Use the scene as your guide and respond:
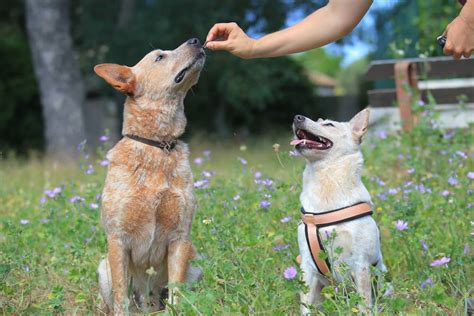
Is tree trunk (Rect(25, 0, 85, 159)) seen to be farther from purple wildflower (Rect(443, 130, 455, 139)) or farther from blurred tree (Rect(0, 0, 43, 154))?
purple wildflower (Rect(443, 130, 455, 139))

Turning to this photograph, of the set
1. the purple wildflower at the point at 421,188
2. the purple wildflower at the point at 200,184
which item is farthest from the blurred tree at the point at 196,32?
the purple wildflower at the point at 421,188

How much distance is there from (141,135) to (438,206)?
7.34 feet

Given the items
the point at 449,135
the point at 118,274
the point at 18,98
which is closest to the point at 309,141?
the point at 118,274

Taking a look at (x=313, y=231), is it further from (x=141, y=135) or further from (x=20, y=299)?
(x=20, y=299)

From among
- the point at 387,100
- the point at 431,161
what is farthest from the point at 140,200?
the point at 387,100

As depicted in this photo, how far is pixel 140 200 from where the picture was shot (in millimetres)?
4020

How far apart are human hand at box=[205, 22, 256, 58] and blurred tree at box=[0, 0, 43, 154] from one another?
15.9 metres

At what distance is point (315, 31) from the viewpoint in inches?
145

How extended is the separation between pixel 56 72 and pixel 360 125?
40.8 feet

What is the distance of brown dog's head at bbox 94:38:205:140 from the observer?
4344 millimetres

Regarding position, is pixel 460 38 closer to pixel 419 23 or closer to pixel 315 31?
pixel 315 31

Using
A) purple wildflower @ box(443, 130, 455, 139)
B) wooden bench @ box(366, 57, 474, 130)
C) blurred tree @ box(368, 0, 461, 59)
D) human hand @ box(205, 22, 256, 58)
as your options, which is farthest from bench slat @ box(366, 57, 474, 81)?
human hand @ box(205, 22, 256, 58)

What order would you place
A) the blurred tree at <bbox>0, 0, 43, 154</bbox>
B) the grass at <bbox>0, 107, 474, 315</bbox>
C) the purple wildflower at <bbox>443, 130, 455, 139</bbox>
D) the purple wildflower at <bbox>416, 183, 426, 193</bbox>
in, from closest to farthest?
the grass at <bbox>0, 107, 474, 315</bbox> → the purple wildflower at <bbox>416, 183, 426, 193</bbox> → the purple wildflower at <bbox>443, 130, 455, 139</bbox> → the blurred tree at <bbox>0, 0, 43, 154</bbox>

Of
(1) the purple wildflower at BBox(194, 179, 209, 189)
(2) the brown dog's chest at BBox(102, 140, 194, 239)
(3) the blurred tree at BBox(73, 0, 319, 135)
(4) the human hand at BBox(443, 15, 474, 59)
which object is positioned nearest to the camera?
(4) the human hand at BBox(443, 15, 474, 59)
